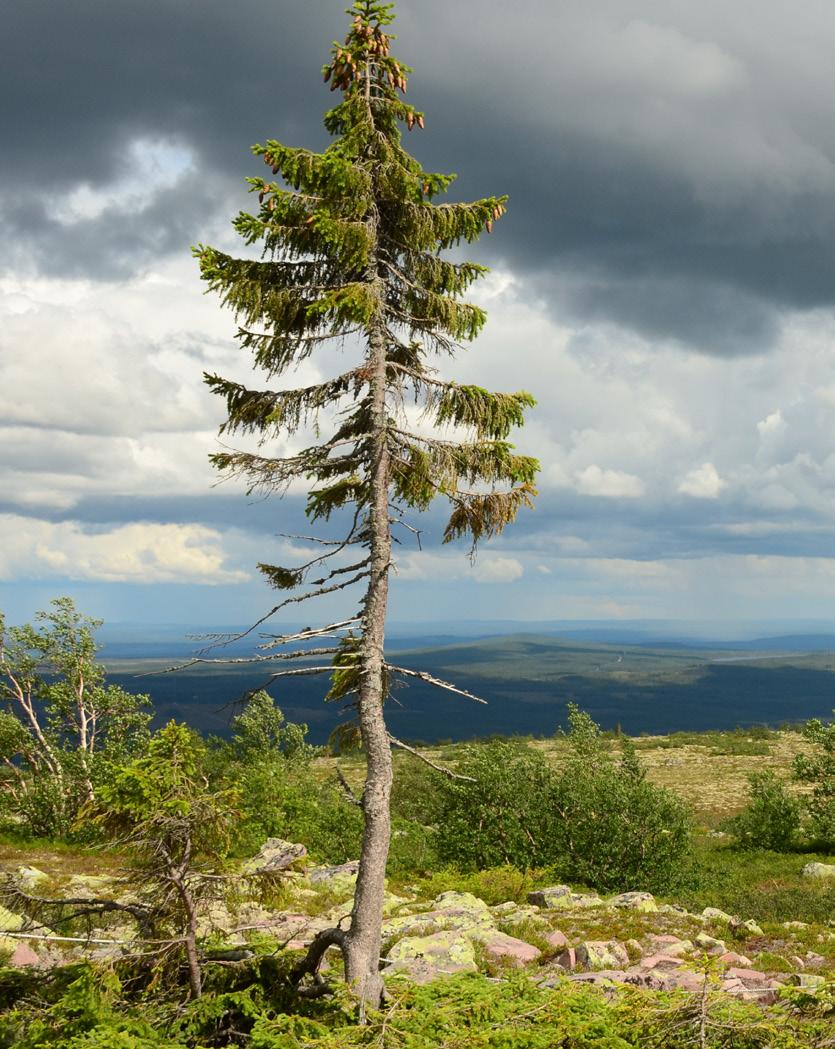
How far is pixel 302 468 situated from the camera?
42.4 ft

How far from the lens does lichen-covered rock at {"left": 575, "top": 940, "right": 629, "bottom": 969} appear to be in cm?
1515

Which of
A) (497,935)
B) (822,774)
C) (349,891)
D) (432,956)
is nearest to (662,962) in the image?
(497,935)

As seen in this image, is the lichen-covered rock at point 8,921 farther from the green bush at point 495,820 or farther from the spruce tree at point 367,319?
the green bush at point 495,820

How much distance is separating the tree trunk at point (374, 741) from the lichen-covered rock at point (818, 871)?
28562mm

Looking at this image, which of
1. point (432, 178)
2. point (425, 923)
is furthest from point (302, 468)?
point (425, 923)

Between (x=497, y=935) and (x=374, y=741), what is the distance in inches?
355

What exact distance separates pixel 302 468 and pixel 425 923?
12394 millimetres

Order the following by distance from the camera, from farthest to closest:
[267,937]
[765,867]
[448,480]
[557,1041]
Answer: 1. [765,867]
2. [448,480]
3. [267,937]
4. [557,1041]

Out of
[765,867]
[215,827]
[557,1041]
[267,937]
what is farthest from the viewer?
[765,867]

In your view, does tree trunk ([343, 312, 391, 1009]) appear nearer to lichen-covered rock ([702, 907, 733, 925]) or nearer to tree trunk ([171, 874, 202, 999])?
tree trunk ([171, 874, 202, 999])

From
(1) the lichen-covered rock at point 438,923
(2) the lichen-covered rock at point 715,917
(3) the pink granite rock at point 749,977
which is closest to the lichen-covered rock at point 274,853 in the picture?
(1) the lichen-covered rock at point 438,923

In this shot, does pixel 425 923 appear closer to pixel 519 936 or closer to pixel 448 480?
pixel 519 936

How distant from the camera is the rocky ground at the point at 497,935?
10.6 m

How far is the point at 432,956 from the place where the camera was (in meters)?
14.7
